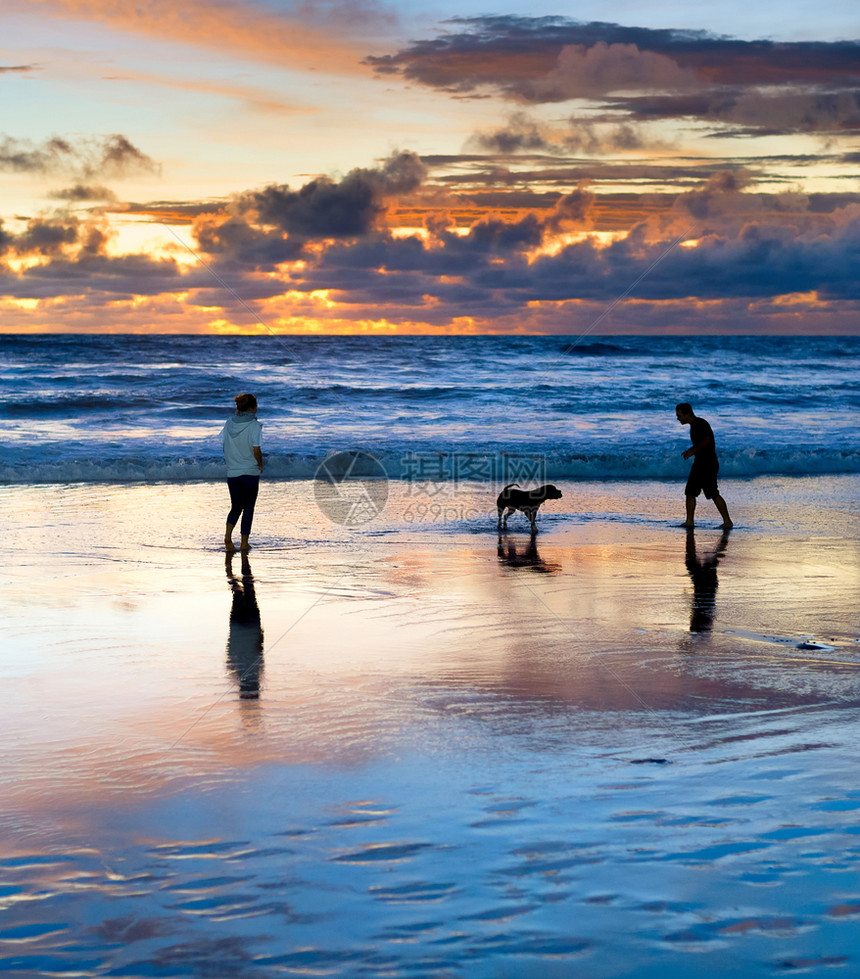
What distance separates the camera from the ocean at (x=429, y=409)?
21.2 metres

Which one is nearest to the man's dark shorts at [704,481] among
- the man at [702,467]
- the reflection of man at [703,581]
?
the man at [702,467]

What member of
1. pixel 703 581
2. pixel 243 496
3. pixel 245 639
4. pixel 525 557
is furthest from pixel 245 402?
pixel 703 581

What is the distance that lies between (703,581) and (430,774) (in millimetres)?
5597

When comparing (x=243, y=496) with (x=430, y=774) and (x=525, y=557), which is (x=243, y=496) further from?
(x=430, y=774)

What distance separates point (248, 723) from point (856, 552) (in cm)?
827

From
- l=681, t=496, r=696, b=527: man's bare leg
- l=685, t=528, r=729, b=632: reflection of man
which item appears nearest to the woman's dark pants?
l=685, t=528, r=729, b=632: reflection of man

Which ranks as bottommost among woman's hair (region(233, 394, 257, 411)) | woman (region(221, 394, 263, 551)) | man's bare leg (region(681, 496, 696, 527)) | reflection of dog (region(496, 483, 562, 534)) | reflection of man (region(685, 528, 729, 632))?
reflection of man (region(685, 528, 729, 632))

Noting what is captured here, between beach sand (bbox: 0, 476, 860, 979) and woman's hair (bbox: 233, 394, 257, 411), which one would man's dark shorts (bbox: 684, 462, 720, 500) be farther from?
woman's hair (bbox: 233, 394, 257, 411)

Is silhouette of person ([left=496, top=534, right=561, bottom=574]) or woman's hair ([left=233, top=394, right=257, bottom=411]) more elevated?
woman's hair ([left=233, top=394, right=257, bottom=411])

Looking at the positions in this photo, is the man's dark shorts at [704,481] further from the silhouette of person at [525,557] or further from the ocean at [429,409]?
the ocean at [429,409]

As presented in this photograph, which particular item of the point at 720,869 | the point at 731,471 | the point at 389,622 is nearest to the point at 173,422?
the point at 731,471

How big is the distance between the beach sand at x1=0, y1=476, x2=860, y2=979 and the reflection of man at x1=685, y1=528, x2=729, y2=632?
0.18ft

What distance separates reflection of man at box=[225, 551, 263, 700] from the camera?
604 centimetres

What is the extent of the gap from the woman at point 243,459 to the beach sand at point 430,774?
1493 mm
